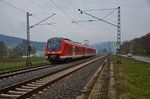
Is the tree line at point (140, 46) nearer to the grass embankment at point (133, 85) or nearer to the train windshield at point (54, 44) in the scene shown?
the train windshield at point (54, 44)

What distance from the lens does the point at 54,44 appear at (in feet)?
131

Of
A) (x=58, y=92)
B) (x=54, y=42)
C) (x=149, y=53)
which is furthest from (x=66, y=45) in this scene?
(x=149, y=53)

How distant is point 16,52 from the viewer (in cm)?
14200

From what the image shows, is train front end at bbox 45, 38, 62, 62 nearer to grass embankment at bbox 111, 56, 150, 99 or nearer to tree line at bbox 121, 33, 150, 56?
grass embankment at bbox 111, 56, 150, 99

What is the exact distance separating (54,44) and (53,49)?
70 cm

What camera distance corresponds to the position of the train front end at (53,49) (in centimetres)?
3909

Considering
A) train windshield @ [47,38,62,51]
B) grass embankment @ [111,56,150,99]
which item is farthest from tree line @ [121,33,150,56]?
grass embankment @ [111,56,150,99]

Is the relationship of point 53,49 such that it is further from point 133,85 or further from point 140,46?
point 140,46

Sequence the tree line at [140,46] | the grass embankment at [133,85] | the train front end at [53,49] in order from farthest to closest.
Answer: the tree line at [140,46] → the train front end at [53,49] → the grass embankment at [133,85]

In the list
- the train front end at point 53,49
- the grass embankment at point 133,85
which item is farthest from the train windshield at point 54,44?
the grass embankment at point 133,85

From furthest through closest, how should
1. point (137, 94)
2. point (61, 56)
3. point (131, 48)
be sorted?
1. point (131, 48)
2. point (61, 56)
3. point (137, 94)

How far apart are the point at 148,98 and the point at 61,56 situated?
28489 mm

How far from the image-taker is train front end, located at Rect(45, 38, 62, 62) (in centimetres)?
3909

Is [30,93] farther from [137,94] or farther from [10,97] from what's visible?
[137,94]
